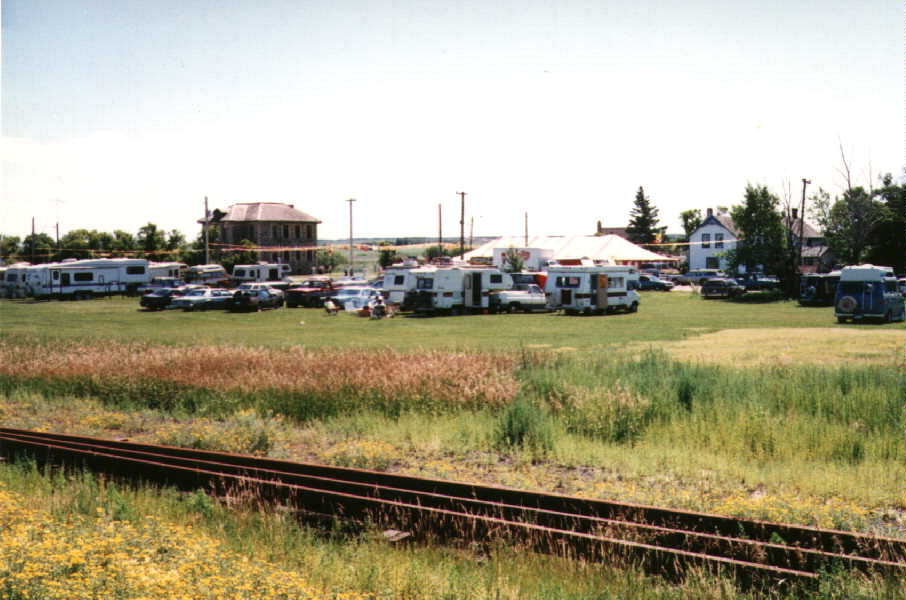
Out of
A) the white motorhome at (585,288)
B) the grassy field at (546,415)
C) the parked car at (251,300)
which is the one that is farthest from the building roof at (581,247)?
the grassy field at (546,415)

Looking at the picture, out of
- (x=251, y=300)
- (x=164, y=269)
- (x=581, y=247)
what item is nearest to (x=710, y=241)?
(x=581, y=247)

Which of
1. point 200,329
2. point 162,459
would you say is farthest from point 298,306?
point 162,459

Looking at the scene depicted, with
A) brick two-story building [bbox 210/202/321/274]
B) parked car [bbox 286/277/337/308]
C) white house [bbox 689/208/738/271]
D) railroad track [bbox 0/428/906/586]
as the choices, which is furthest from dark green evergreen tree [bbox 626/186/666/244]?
railroad track [bbox 0/428/906/586]

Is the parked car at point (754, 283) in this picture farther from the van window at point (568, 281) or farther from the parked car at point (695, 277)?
the van window at point (568, 281)

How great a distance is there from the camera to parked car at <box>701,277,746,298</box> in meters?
52.1

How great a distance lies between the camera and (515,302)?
134ft

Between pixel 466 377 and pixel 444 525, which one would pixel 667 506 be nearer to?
pixel 444 525

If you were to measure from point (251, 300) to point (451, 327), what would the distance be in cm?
1612

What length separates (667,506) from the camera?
8312 millimetres

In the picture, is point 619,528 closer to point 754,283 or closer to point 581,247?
point 754,283

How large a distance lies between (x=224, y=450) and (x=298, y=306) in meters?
34.8

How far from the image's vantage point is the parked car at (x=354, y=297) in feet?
139

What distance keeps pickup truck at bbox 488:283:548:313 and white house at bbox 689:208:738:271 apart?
50274mm

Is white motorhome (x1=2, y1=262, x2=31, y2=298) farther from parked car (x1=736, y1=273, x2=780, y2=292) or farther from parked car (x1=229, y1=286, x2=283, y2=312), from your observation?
parked car (x1=736, y1=273, x2=780, y2=292)
